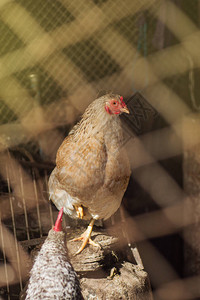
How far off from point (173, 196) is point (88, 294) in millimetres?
1249

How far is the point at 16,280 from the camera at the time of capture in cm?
142

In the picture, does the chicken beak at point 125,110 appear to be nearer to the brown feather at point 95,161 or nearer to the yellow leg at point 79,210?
the brown feather at point 95,161

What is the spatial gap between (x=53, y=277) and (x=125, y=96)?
1.24m

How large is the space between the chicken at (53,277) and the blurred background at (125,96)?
2.12 feet

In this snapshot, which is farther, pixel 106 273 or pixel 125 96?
pixel 125 96

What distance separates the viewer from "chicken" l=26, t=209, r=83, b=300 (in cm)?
83

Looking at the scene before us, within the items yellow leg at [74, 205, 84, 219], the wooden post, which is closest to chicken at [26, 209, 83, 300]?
yellow leg at [74, 205, 84, 219]

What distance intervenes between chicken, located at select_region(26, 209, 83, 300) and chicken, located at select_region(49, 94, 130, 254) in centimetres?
17

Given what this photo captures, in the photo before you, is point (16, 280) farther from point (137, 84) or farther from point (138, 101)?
point (137, 84)

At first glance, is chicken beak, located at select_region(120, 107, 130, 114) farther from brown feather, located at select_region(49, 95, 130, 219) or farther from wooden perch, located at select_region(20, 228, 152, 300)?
wooden perch, located at select_region(20, 228, 152, 300)

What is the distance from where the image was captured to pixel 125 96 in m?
1.83

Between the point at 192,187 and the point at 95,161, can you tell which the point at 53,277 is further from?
the point at 192,187

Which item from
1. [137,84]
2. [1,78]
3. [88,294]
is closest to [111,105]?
[88,294]

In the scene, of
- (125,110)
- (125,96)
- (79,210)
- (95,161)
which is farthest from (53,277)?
(125,96)
